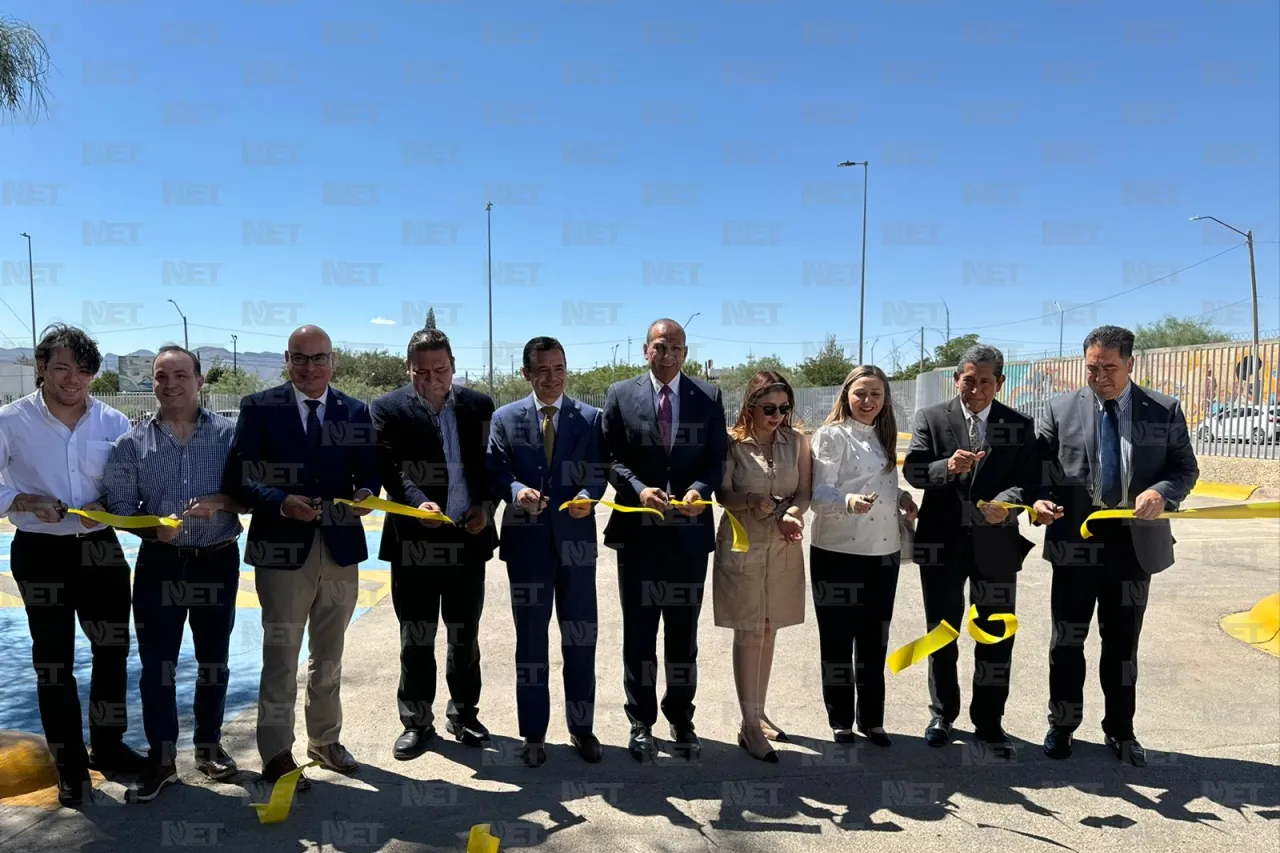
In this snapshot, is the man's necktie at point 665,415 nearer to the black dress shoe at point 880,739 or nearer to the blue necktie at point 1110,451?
the black dress shoe at point 880,739

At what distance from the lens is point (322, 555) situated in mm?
3875

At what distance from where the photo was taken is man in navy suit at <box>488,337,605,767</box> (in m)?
4.02

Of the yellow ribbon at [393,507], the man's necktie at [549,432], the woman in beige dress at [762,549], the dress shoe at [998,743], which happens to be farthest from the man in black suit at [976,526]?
the yellow ribbon at [393,507]

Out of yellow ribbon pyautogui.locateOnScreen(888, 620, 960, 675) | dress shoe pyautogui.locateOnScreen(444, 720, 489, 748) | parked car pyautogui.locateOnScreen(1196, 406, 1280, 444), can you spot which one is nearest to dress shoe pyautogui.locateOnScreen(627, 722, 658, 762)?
dress shoe pyautogui.locateOnScreen(444, 720, 489, 748)

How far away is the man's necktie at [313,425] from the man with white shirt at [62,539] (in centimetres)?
94

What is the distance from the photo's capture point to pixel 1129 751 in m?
3.88

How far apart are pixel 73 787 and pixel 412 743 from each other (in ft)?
4.81

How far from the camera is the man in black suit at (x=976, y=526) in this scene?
4.04 meters

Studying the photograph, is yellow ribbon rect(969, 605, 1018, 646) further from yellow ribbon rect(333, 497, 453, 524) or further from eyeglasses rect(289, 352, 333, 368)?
eyeglasses rect(289, 352, 333, 368)

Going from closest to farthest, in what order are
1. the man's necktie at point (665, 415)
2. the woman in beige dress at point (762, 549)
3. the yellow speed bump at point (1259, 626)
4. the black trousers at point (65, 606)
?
the black trousers at point (65, 606), the woman in beige dress at point (762, 549), the man's necktie at point (665, 415), the yellow speed bump at point (1259, 626)

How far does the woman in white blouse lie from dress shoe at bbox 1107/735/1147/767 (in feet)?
3.72

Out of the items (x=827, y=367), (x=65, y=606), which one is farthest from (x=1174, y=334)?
(x=65, y=606)

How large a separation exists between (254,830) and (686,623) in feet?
7.12

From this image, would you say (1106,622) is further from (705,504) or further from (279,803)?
(279,803)
